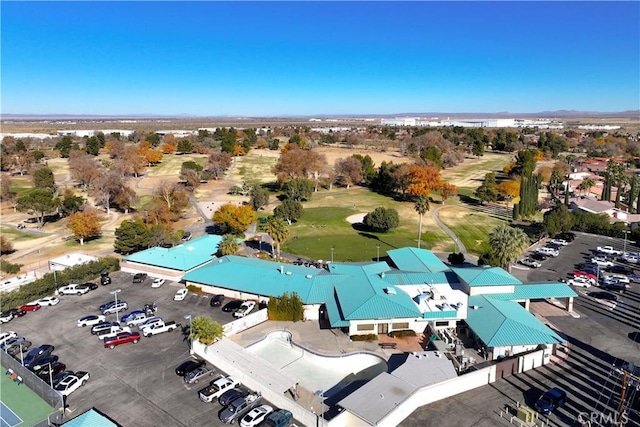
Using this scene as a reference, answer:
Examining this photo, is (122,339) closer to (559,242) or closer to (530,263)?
(530,263)

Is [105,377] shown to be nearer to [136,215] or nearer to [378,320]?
[378,320]

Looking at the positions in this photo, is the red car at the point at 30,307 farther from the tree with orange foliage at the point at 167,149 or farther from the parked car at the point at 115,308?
the tree with orange foliage at the point at 167,149

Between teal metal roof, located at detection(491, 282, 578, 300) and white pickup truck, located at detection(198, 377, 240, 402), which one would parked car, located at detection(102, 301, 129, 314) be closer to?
white pickup truck, located at detection(198, 377, 240, 402)

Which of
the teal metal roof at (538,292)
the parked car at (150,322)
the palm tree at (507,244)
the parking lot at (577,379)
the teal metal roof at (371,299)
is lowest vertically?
the parking lot at (577,379)

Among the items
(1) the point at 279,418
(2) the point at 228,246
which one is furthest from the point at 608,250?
(1) the point at 279,418

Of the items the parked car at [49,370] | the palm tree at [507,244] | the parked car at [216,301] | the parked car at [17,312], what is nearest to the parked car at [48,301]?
the parked car at [17,312]

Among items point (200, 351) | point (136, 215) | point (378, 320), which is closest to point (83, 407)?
point (200, 351)
